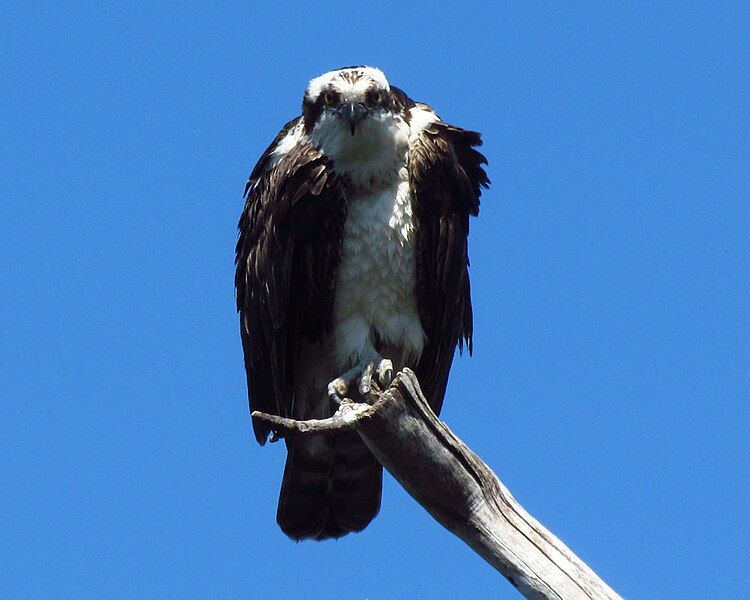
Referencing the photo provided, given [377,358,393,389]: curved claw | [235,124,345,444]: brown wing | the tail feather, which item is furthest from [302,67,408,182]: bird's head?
the tail feather

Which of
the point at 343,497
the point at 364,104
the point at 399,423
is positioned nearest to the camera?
the point at 399,423

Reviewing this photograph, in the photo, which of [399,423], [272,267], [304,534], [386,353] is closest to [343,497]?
[304,534]

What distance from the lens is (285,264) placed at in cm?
636

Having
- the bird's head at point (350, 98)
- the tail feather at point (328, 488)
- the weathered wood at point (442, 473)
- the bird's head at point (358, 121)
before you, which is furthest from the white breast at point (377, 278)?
the weathered wood at point (442, 473)

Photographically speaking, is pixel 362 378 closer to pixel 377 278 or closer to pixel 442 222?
pixel 377 278

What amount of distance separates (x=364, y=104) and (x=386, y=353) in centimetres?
127

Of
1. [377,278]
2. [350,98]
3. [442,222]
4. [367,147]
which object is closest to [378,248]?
[377,278]

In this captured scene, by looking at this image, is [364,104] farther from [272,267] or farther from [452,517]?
[452,517]

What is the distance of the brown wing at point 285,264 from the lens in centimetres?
632

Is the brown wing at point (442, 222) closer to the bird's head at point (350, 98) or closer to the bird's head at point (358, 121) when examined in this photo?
the bird's head at point (358, 121)

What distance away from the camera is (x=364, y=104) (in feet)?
20.5

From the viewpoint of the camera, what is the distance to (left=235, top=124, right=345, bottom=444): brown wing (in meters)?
6.32

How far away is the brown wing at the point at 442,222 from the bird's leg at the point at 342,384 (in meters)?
0.45

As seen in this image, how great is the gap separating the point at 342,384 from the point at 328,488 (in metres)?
0.67
